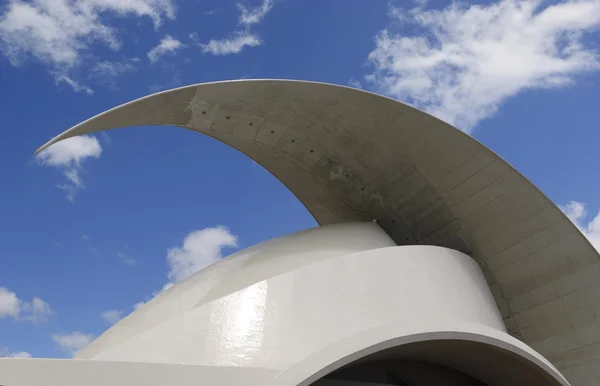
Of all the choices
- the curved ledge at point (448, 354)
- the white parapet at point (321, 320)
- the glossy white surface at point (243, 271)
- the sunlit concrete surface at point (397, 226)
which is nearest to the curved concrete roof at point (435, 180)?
the sunlit concrete surface at point (397, 226)

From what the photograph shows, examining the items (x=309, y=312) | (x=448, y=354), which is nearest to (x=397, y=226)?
(x=448, y=354)

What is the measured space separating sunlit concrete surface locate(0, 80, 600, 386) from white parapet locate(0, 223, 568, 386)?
0.12 feet

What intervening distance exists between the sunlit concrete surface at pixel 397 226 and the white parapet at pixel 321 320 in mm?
37

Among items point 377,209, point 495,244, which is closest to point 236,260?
point 377,209

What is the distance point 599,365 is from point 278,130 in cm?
734

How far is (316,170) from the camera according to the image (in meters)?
11.8

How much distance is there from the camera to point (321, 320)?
278 inches

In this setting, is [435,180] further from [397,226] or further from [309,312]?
[309,312]

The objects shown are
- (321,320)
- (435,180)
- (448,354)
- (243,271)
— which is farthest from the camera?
(435,180)

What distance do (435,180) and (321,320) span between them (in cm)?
463

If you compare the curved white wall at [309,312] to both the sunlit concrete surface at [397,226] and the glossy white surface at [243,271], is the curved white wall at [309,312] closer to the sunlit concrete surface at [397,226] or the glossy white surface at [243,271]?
the sunlit concrete surface at [397,226]

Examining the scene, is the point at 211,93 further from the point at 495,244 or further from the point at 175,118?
the point at 495,244

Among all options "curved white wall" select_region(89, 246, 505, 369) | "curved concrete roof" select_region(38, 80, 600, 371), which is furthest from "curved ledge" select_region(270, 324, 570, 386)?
"curved concrete roof" select_region(38, 80, 600, 371)

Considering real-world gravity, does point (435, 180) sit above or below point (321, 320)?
above
